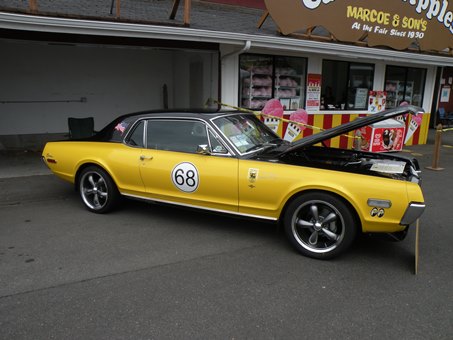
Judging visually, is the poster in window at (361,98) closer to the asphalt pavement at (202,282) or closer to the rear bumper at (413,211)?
the asphalt pavement at (202,282)

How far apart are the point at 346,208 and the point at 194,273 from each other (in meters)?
1.55

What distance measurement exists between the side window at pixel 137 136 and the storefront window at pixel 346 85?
6811 millimetres

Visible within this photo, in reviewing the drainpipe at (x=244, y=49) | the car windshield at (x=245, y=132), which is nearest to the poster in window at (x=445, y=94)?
the drainpipe at (x=244, y=49)

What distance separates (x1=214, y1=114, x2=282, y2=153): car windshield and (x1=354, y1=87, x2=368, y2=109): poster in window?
6.78 metres

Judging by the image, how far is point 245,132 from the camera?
462cm

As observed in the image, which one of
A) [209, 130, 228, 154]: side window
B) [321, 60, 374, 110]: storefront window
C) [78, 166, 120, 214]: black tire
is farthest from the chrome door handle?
[321, 60, 374, 110]: storefront window

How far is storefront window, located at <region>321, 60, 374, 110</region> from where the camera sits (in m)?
10.5

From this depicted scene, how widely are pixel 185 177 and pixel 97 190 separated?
1.46 meters

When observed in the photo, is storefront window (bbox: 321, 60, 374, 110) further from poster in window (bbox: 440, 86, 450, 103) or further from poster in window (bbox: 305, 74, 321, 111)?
poster in window (bbox: 440, 86, 450, 103)

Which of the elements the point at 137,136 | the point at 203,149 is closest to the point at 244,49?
the point at 137,136

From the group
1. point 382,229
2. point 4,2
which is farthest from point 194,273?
point 4,2

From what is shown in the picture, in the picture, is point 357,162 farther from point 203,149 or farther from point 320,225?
point 203,149

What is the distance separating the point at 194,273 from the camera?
344 cm

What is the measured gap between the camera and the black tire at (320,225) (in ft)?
11.7
